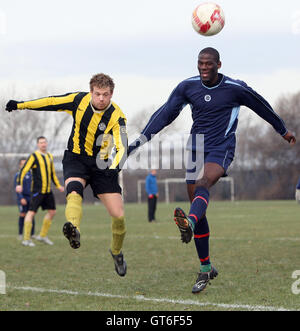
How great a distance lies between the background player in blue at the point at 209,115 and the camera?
6.23m

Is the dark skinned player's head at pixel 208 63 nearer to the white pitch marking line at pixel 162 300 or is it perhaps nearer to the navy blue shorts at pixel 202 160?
the navy blue shorts at pixel 202 160

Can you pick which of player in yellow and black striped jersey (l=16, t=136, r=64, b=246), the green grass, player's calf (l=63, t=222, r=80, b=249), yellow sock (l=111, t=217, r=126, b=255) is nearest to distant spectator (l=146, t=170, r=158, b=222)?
the green grass

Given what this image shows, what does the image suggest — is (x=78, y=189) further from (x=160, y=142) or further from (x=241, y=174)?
(x=241, y=174)

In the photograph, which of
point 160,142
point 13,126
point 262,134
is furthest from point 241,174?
point 13,126

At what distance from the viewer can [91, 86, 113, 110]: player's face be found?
20.4 feet

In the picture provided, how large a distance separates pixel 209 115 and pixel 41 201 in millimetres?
7082

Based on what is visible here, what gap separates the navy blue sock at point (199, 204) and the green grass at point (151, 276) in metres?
0.87

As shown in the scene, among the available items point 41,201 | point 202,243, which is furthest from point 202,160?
point 41,201

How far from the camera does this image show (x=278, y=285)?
6668mm

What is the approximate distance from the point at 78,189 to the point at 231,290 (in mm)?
2066

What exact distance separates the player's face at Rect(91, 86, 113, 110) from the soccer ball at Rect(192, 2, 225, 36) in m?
1.32

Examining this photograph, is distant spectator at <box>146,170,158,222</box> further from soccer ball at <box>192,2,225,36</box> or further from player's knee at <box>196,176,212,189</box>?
player's knee at <box>196,176,212,189</box>

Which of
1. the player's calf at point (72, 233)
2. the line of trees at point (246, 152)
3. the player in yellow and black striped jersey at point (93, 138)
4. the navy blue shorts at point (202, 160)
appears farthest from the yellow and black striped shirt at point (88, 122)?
the line of trees at point (246, 152)

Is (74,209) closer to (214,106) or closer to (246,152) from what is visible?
(214,106)
